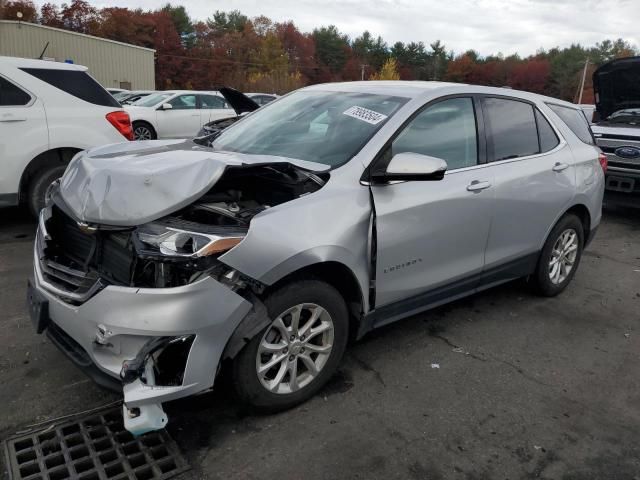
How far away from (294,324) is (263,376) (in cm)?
30

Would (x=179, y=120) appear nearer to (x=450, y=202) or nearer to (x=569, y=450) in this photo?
(x=450, y=202)

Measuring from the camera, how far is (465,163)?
357 centimetres

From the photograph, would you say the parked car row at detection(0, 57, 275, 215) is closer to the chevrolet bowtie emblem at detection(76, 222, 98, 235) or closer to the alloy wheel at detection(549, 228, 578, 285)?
the chevrolet bowtie emblem at detection(76, 222, 98, 235)

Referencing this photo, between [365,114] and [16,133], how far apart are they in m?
4.01

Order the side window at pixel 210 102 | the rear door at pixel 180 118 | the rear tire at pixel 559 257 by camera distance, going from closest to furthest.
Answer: the rear tire at pixel 559 257 → the rear door at pixel 180 118 → the side window at pixel 210 102

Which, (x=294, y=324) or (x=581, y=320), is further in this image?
(x=581, y=320)

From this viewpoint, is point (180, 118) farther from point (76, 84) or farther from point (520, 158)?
point (520, 158)

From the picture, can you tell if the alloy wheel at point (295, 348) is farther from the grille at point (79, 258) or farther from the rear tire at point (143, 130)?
the rear tire at point (143, 130)

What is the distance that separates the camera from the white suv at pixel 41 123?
17.8 ft

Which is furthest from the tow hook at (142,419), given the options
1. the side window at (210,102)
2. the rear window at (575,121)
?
the side window at (210,102)

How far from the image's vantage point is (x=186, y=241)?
2352 millimetres

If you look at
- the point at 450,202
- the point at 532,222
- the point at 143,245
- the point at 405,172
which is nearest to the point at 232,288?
the point at 143,245

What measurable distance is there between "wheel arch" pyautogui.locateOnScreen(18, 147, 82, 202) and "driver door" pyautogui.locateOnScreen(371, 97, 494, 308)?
13.6ft

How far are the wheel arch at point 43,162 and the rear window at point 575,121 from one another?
192 inches
